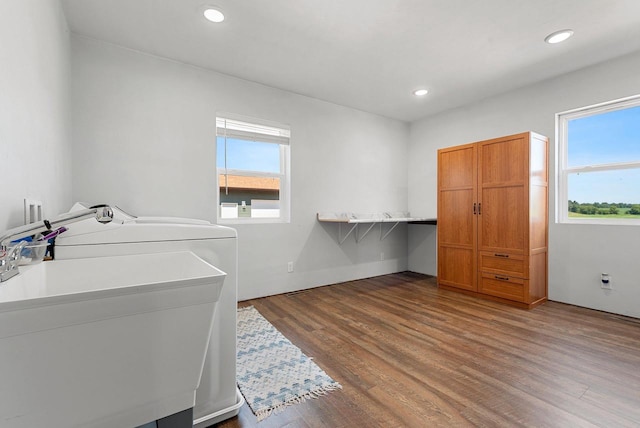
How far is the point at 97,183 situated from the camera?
8.13ft

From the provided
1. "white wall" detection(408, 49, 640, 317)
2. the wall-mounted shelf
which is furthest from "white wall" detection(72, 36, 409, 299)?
"white wall" detection(408, 49, 640, 317)

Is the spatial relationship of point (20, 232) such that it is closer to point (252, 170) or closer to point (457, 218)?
point (252, 170)

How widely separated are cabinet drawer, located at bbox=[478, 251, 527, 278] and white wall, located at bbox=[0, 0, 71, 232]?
374 centimetres

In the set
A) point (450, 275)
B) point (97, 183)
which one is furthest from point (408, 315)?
point (97, 183)

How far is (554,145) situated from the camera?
125 inches

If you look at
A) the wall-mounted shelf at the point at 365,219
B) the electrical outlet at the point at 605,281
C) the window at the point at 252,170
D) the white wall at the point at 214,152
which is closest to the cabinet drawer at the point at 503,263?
the electrical outlet at the point at 605,281

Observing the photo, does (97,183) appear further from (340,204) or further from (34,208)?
(340,204)

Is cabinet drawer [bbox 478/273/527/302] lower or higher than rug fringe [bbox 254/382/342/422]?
higher

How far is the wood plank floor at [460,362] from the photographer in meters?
1.43

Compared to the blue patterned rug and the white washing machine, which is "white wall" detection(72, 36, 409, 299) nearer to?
the blue patterned rug

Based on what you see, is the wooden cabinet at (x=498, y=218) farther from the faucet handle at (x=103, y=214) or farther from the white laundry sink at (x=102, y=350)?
the faucet handle at (x=103, y=214)

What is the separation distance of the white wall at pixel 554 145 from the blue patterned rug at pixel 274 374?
9.55ft

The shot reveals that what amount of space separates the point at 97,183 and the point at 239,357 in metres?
1.88

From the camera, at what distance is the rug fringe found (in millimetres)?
1449
